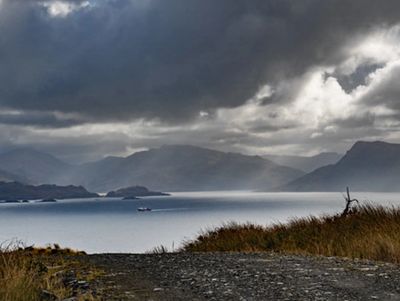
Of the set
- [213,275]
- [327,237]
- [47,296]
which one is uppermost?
[327,237]

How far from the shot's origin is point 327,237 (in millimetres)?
20312

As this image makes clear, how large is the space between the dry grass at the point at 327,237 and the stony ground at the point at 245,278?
8.31ft

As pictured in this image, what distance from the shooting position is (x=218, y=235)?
24.4 m

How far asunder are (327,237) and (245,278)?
9598mm

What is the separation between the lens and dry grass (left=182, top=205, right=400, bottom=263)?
16233mm

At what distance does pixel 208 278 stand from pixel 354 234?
9.66 metres

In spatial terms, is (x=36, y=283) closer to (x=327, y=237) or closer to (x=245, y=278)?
(x=245, y=278)

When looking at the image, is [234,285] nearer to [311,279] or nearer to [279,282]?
[279,282]

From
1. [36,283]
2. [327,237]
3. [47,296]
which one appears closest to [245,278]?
[47,296]

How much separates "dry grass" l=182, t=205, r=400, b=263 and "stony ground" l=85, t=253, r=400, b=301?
253 centimetres

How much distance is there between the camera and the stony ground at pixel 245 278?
1018 centimetres

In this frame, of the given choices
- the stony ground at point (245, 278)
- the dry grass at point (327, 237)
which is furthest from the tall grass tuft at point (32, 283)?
the dry grass at point (327, 237)

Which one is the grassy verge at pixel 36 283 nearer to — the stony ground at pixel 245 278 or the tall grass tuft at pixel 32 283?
the tall grass tuft at pixel 32 283

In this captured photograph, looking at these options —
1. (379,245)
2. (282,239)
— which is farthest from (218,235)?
(379,245)
